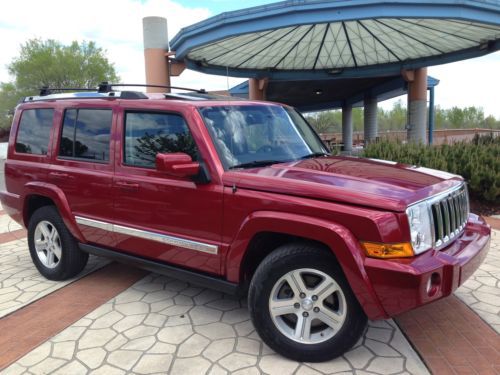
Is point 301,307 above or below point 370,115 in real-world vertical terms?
below

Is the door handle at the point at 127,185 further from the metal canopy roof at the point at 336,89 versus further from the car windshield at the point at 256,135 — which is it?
the metal canopy roof at the point at 336,89

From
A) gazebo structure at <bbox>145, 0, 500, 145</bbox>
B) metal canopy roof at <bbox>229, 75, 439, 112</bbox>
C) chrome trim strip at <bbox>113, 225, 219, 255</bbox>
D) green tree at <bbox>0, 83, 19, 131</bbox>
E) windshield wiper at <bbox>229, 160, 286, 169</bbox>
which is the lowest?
chrome trim strip at <bbox>113, 225, 219, 255</bbox>

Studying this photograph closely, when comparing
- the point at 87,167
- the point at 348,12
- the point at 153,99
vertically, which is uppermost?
the point at 348,12

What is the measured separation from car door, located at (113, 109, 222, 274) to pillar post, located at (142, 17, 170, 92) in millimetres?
11818

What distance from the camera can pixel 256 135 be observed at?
3633 millimetres

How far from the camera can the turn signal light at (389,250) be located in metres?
2.56

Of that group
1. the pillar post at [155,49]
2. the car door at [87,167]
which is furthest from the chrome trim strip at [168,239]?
the pillar post at [155,49]

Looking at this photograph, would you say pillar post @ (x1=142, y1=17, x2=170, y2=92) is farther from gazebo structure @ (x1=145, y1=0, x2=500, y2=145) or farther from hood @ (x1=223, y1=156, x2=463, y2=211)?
hood @ (x1=223, y1=156, x2=463, y2=211)

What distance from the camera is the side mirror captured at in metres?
3.05

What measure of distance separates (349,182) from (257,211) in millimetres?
663

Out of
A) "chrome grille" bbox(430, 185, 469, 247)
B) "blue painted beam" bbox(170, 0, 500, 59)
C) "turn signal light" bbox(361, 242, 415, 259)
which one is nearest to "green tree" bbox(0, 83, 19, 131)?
"blue painted beam" bbox(170, 0, 500, 59)

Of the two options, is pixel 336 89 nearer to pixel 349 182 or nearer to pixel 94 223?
pixel 94 223

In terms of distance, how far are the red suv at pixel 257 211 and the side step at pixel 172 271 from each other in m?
0.01

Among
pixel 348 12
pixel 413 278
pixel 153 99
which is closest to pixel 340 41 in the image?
pixel 348 12
